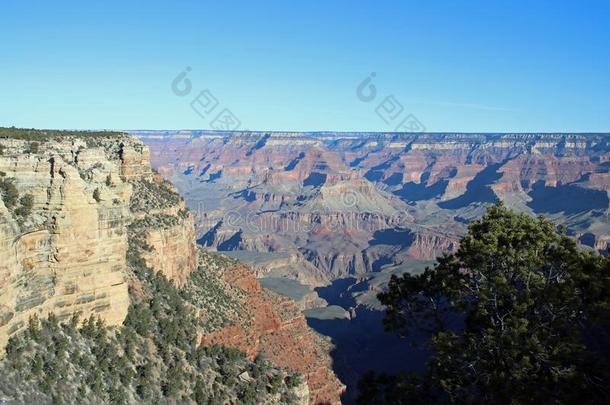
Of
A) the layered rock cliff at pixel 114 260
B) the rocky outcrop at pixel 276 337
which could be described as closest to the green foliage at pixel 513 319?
the layered rock cliff at pixel 114 260

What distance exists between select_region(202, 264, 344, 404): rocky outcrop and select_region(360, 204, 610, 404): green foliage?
754 inches

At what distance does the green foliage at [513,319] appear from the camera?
19.2 m

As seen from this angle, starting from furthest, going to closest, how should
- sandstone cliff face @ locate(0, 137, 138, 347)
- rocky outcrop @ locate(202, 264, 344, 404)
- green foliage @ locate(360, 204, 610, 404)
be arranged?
rocky outcrop @ locate(202, 264, 344, 404), sandstone cliff face @ locate(0, 137, 138, 347), green foliage @ locate(360, 204, 610, 404)

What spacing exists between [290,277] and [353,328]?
147 feet

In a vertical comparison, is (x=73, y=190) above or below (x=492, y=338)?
above

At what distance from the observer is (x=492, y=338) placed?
2011 centimetres

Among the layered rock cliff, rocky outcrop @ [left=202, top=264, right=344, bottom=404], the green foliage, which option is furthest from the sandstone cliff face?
rocky outcrop @ [left=202, top=264, right=344, bottom=404]

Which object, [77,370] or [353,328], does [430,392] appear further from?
[353,328]

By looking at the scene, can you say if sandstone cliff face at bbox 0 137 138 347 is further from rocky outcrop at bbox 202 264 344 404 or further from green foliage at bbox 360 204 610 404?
rocky outcrop at bbox 202 264 344 404

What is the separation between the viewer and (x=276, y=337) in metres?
47.3

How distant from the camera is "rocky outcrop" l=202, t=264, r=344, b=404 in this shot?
4225cm

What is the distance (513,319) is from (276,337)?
29733 millimetres

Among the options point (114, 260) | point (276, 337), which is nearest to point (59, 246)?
point (114, 260)

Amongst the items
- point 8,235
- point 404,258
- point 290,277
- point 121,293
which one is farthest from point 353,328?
point 8,235
